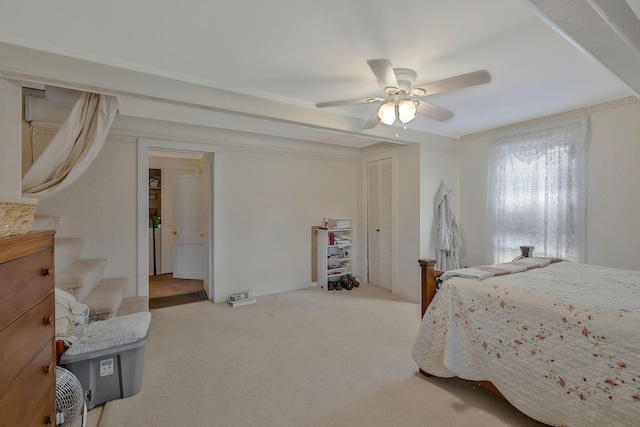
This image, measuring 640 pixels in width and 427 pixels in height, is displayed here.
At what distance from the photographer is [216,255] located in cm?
393

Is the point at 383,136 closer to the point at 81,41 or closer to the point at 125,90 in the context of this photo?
the point at 125,90

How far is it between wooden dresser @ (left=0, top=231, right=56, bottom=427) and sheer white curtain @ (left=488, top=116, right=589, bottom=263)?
419cm

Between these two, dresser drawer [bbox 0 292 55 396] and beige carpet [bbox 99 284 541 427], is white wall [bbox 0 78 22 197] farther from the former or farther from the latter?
beige carpet [bbox 99 284 541 427]

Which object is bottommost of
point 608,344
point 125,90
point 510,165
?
point 608,344

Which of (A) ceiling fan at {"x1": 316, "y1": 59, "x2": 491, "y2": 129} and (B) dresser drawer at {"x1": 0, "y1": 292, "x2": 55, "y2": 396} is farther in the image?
(A) ceiling fan at {"x1": 316, "y1": 59, "x2": 491, "y2": 129}

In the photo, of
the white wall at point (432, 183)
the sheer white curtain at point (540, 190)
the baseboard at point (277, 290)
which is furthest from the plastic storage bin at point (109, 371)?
the sheer white curtain at point (540, 190)

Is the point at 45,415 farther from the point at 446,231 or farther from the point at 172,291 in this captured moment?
the point at 446,231

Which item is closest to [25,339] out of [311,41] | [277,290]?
[311,41]

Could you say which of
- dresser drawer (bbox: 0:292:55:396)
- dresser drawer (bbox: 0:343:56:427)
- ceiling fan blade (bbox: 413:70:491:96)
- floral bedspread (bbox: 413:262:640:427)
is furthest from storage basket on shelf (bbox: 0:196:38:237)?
floral bedspread (bbox: 413:262:640:427)

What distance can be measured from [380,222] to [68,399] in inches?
156

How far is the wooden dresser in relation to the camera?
86 cm

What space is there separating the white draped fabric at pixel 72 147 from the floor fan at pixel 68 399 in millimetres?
1441

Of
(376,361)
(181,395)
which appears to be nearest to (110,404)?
(181,395)

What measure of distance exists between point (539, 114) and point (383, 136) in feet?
5.61
